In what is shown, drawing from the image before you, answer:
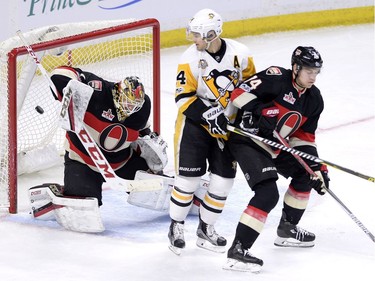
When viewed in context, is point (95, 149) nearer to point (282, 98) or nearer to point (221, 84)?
point (221, 84)

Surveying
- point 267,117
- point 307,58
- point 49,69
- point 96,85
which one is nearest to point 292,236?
point 267,117

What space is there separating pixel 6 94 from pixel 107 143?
0.51 metres

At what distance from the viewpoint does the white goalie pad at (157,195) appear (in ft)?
16.5

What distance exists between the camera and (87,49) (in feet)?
19.2

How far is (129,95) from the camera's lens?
477 centimetres

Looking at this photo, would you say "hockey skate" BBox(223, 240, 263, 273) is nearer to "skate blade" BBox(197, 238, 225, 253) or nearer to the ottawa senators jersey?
"skate blade" BBox(197, 238, 225, 253)

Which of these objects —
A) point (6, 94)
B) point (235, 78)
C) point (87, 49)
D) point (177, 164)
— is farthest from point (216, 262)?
point (87, 49)

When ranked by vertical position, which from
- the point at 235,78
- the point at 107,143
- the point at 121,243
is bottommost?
the point at 121,243

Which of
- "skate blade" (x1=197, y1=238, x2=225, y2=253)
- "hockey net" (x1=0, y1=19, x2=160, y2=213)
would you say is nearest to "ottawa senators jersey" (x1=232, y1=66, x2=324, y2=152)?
"skate blade" (x1=197, y1=238, x2=225, y2=253)

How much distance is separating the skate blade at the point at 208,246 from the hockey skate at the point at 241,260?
222mm

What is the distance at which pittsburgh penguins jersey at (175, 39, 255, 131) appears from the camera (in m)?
4.47

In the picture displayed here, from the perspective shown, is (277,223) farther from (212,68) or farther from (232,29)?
(232,29)

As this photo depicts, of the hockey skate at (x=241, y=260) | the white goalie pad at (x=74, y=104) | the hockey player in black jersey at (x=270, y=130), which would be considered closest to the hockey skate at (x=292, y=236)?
the hockey player in black jersey at (x=270, y=130)

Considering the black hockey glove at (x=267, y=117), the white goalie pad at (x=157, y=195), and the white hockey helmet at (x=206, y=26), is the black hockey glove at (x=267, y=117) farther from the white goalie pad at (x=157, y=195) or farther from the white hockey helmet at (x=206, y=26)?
the white goalie pad at (x=157, y=195)
